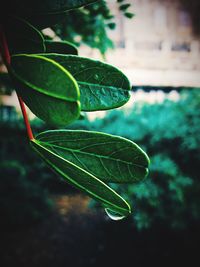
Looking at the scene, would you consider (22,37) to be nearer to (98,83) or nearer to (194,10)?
(98,83)

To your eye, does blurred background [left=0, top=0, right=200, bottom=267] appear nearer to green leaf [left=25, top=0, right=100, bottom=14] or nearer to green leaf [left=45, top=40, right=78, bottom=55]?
green leaf [left=45, top=40, right=78, bottom=55]

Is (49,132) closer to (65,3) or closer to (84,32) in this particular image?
(65,3)

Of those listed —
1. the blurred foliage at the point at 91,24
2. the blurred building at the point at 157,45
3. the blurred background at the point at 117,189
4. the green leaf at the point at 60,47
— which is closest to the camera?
the green leaf at the point at 60,47

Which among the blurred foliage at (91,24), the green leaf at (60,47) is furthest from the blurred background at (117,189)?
the green leaf at (60,47)

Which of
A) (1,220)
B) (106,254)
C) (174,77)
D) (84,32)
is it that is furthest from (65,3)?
(174,77)

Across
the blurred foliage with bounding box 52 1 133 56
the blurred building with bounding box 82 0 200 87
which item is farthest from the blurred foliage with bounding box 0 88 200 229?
the blurred building with bounding box 82 0 200 87

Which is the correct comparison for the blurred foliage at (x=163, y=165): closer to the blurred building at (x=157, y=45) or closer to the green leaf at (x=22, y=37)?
the green leaf at (x=22, y=37)

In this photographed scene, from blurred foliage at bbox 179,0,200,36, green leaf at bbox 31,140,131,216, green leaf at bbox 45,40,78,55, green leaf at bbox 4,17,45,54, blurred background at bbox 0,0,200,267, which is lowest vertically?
blurred background at bbox 0,0,200,267

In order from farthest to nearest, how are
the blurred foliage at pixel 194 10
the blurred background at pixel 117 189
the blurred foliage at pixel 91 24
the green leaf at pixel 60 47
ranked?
the blurred foliage at pixel 194 10 → the blurred background at pixel 117 189 → the blurred foliage at pixel 91 24 → the green leaf at pixel 60 47
